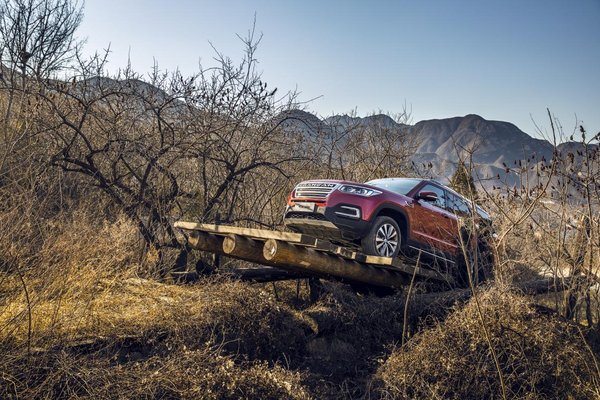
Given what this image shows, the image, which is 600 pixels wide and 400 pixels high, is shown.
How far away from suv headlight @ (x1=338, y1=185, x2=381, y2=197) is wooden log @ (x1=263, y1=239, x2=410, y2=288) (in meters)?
1.03

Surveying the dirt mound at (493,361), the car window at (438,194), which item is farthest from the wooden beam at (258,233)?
the car window at (438,194)

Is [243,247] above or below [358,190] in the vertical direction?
below

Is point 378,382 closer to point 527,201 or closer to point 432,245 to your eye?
point 527,201

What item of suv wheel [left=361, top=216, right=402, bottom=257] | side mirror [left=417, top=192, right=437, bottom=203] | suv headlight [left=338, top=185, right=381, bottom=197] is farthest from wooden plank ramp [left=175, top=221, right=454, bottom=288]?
side mirror [left=417, top=192, right=437, bottom=203]

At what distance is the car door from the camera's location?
8.95 m

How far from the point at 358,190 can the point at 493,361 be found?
10.0ft

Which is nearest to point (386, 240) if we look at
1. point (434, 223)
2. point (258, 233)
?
point (434, 223)

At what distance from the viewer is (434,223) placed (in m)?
9.35

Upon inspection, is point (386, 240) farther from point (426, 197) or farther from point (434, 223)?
point (434, 223)

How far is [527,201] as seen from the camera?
648 cm

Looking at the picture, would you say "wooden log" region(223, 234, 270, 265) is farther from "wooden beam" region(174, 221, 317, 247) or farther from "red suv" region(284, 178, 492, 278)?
"red suv" region(284, 178, 492, 278)

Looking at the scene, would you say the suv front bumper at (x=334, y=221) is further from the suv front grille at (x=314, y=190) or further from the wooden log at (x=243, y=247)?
the wooden log at (x=243, y=247)

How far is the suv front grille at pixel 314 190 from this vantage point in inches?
312

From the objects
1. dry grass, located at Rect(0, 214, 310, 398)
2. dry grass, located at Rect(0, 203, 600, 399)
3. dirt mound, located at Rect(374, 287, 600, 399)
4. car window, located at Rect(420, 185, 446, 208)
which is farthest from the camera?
car window, located at Rect(420, 185, 446, 208)
